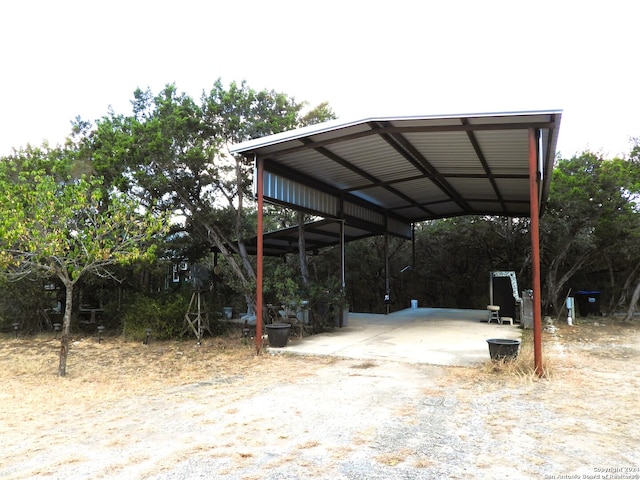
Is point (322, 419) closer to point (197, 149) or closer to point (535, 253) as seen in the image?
point (535, 253)

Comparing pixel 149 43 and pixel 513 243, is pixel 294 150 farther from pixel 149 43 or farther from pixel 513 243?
pixel 513 243

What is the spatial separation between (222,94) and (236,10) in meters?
2.24

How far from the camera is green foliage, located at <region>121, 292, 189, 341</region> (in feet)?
32.8

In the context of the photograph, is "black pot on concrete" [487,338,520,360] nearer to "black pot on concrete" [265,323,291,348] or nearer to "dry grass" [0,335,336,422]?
"dry grass" [0,335,336,422]

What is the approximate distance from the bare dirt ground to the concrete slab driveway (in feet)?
1.93

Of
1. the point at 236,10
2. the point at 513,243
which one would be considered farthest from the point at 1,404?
the point at 513,243

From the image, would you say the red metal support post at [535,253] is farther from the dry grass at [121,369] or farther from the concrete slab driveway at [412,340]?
the dry grass at [121,369]

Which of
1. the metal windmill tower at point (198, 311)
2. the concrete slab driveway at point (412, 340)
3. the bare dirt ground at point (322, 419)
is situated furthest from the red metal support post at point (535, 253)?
the metal windmill tower at point (198, 311)

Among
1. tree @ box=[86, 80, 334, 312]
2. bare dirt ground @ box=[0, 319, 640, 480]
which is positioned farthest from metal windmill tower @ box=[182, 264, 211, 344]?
bare dirt ground @ box=[0, 319, 640, 480]

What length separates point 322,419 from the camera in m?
4.17

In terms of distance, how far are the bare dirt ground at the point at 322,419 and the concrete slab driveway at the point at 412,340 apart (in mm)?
590

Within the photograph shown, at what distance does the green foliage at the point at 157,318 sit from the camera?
10.0 meters

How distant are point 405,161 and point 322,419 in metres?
6.19

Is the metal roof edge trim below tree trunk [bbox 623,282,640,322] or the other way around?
the other way around
